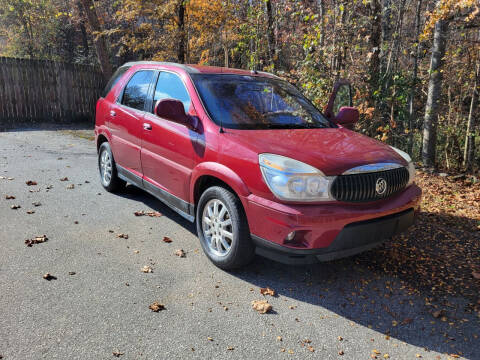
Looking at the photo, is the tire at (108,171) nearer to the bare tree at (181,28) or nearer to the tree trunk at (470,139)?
the tree trunk at (470,139)

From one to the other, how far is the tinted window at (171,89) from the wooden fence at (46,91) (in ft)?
37.1

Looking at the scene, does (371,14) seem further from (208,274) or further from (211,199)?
(208,274)

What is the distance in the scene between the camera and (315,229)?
3076 millimetres

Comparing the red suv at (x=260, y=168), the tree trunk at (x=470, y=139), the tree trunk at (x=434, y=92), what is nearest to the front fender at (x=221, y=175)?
the red suv at (x=260, y=168)

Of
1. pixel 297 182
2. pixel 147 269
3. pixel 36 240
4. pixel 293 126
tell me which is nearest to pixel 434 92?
pixel 293 126

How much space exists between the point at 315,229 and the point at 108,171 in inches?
160

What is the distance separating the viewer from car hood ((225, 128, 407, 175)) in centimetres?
325

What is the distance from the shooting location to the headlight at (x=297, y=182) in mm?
3121

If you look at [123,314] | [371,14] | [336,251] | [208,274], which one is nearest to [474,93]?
[371,14]

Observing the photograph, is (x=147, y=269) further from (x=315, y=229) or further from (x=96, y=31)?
(x=96, y=31)

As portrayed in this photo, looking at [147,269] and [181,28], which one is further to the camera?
[181,28]

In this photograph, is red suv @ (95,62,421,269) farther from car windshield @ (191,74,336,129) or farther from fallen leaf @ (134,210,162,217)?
fallen leaf @ (134,210,162,217)

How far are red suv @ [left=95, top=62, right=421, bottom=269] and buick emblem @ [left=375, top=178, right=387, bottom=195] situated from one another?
1 cm

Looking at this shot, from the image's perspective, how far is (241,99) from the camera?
13.9 feet
